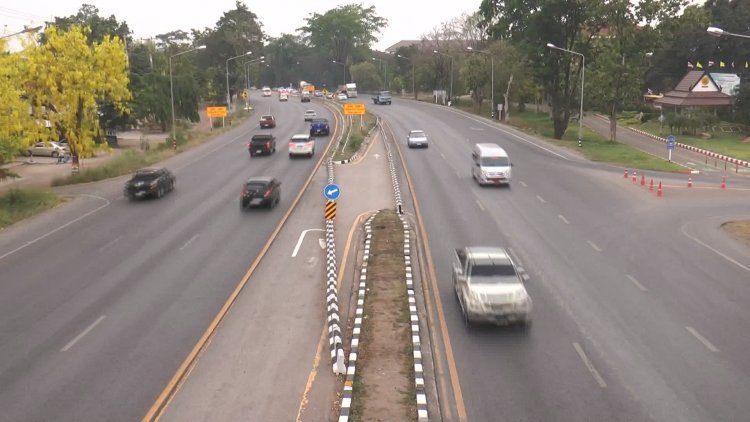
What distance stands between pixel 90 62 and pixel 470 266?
33494 millimetres

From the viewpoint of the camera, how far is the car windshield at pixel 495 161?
3788 centimetres

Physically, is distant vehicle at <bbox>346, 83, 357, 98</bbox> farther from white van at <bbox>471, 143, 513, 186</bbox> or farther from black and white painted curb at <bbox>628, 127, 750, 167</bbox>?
white van at <bbox>471, 143, 513, 186</bbox>

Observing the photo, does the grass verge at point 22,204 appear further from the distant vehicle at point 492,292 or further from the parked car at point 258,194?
the distant vehicle at point 492,292

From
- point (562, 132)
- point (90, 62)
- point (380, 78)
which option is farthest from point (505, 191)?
point (380, 78)

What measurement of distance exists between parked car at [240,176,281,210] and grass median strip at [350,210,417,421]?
10133 millimetres

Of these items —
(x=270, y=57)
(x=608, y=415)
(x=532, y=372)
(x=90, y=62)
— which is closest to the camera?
(x=608, y=415)

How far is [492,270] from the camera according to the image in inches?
711

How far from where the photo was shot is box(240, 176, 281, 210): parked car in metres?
32.7

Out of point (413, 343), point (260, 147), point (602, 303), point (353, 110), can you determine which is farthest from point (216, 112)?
point (413, 343)

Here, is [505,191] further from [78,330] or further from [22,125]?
[22,125]

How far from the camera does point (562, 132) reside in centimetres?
6550

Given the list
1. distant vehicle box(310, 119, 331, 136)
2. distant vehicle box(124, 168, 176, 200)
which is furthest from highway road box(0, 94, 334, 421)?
distant vehicle box(310, 119, 331, 136)

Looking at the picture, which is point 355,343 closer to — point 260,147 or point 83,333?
point 83,333

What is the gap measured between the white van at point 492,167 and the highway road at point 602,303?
626 millimetres
